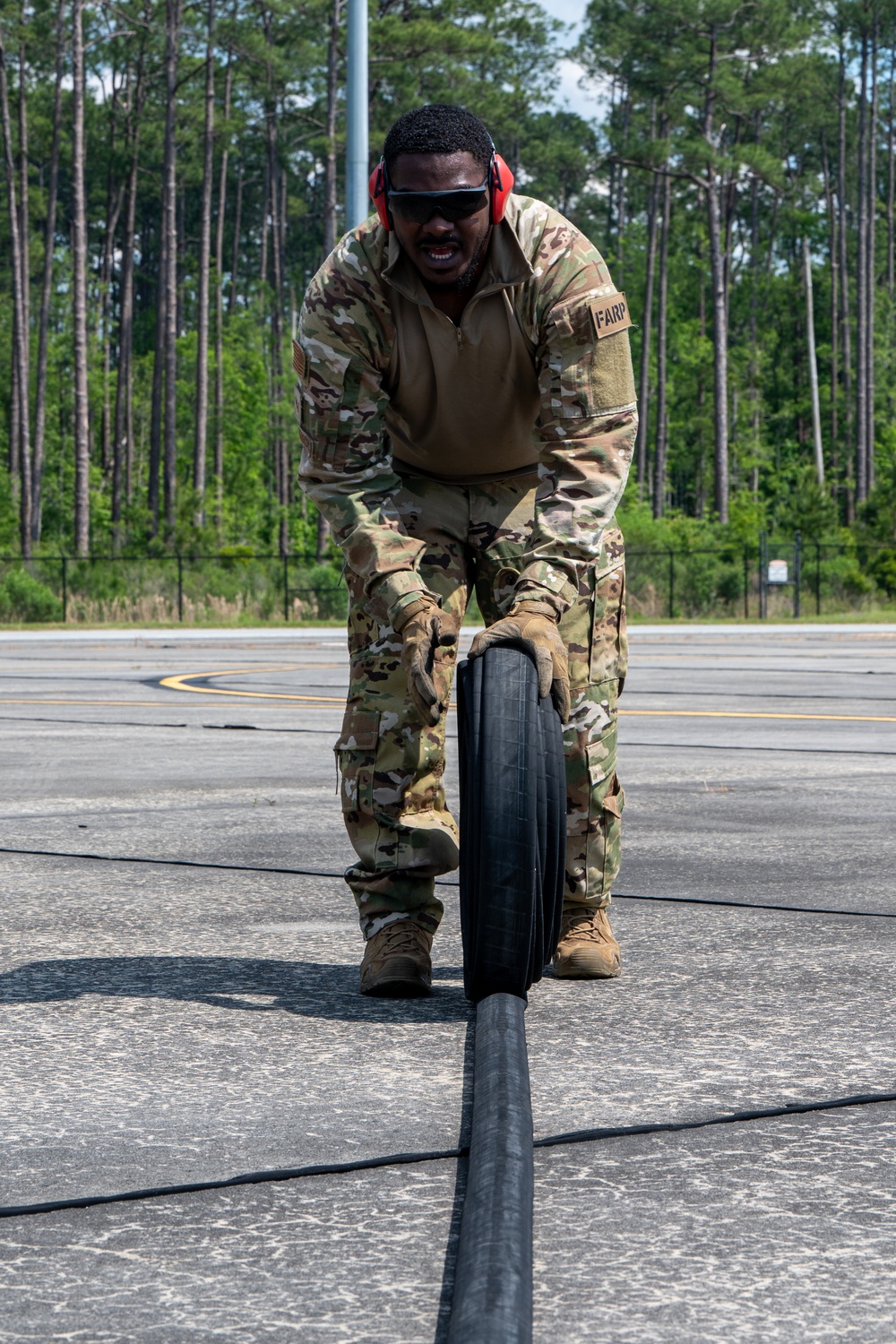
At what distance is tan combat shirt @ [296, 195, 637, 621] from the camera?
4.06 m

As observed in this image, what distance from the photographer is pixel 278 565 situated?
128ft

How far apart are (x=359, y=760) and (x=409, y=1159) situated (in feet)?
5.02

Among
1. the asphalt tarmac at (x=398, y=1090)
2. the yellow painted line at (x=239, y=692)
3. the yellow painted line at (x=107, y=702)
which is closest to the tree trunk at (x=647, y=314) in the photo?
the yellow painted line at (x=239, y=692)

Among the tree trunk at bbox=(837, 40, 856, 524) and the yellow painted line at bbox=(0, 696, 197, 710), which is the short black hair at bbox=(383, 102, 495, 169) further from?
the tree trunk at bbox=(837, 40, 856, 524)

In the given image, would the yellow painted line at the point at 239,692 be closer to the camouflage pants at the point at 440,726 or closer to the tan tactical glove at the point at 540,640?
the camouflage pants at the point at 440,726

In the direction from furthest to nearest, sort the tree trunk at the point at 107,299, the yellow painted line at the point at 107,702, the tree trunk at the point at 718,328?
the tree trunk at the point at 107,299, the tree trunk at the point at 718,328, the yellow painted line at the point at 107,702

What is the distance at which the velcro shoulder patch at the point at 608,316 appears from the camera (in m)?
4.13

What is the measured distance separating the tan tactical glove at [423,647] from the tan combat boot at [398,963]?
1.65ft

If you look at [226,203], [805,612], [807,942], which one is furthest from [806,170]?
[807,942]

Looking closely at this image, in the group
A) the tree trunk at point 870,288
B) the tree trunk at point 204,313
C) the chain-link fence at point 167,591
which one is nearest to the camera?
the chain-link fence at point 167,591

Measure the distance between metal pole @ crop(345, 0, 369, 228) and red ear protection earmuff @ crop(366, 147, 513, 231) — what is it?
443 inches

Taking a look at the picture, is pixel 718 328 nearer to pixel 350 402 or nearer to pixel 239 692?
pixel 239 692

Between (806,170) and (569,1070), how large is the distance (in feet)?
251

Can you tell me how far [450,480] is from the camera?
4.39 m
